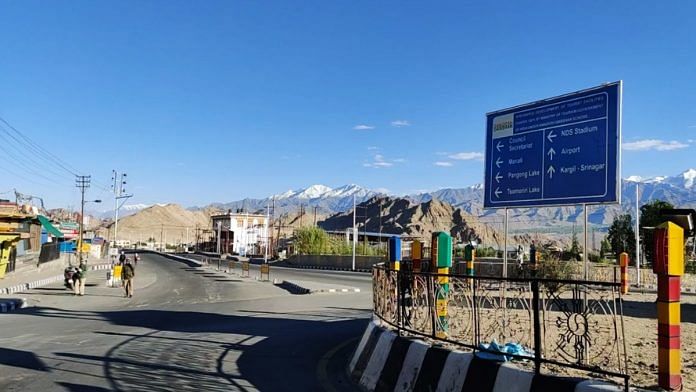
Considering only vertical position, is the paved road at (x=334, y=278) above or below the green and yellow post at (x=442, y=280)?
below

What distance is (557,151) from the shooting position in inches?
580

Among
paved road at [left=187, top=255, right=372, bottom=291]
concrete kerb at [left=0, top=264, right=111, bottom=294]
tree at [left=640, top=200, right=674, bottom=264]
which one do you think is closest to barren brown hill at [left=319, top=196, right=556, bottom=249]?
tree at [left=640, top=200, right=674, bottom=264]

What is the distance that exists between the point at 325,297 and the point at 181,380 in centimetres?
1711

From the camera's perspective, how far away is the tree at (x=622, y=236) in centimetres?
5938

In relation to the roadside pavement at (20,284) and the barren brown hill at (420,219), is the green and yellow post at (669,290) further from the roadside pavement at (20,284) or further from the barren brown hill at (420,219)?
the barren brown hill at (420,219)

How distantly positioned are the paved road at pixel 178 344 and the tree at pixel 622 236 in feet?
148

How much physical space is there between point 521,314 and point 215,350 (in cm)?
590

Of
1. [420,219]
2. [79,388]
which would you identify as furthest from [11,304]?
[420,219]

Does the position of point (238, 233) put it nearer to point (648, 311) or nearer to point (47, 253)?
point (47, 253)

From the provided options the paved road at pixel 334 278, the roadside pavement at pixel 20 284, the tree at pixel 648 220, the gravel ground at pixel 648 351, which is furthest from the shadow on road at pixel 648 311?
the tree at pixel 648 220

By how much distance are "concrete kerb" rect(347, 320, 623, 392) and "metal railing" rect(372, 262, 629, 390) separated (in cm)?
20

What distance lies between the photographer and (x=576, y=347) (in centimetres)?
580

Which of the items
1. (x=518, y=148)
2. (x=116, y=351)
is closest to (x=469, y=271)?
(x=518, y=148)

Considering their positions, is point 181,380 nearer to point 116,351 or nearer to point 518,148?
point 116,351
